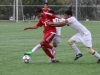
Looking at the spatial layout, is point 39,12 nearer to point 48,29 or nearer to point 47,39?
point 48,29

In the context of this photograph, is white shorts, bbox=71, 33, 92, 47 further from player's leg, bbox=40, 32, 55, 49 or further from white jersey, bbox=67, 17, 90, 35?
player's leg, bbox=40, 32, 55, 49

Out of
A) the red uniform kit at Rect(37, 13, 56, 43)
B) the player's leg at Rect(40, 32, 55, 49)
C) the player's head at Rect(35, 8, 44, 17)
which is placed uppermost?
the player's head at Rect(35, 8, 44, 17)

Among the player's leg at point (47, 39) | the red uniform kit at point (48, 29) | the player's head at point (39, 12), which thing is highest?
the player's head at point (39, 12)

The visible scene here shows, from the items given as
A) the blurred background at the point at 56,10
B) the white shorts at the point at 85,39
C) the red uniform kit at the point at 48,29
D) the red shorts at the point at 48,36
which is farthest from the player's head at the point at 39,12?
the blurred background at the point at 56,10

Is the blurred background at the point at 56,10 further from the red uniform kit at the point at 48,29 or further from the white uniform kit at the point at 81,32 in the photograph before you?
the white uniform kit at the point at 81,32

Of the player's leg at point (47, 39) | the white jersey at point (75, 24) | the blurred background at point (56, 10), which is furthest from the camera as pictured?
the blurred background at point (56, 10)

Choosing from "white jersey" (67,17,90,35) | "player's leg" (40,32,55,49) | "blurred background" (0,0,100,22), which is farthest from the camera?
"blurred background" (0,0,100,22)

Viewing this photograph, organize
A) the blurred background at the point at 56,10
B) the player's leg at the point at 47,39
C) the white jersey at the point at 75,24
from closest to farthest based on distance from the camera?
the white jersey at the point at 75,24 < the player's leg at the point at 47,39 < the blurred background at the point at 56,10

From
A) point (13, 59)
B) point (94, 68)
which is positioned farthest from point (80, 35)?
point (13, 59)

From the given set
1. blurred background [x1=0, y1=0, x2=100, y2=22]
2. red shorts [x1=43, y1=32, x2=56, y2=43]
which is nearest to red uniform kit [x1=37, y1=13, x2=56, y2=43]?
red shorts [x1=43, y1=32, x2=56, y2=43]

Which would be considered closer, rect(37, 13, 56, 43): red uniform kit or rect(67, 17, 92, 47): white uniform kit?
rect(67, 17, 92, 47): white uniform kit

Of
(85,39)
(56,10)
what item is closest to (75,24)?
(85,39)

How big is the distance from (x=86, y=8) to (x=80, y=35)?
4041 centimetres

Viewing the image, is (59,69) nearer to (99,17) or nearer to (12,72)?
(12,72)
